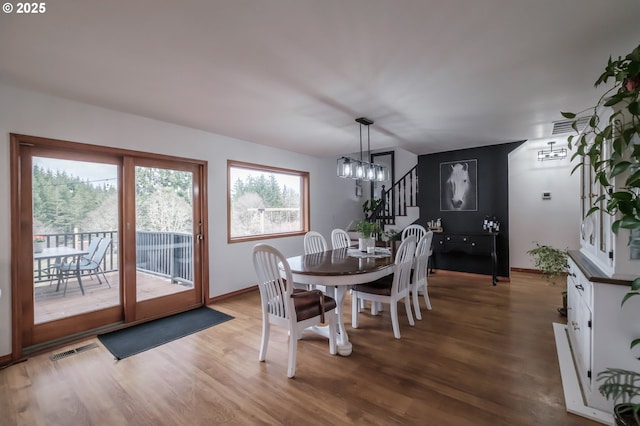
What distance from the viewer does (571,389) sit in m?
2.05

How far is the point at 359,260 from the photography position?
304 centimetres

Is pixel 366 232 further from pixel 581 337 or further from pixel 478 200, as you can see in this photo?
pixel 478 200

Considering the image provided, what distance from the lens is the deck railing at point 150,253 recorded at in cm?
288

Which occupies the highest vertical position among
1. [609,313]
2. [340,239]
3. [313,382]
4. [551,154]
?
[551,154]

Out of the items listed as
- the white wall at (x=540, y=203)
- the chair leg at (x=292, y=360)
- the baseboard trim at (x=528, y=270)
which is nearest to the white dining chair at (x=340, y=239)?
the chair leg at (x=292, y=360)

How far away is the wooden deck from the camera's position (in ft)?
9.30

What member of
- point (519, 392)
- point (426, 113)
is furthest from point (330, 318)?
point (426, 113)

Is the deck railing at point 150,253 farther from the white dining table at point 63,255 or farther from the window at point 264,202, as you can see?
the window at point 264,202

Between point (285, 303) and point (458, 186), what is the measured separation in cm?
461

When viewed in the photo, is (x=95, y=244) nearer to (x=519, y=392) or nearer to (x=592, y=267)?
(x=519, y=392)

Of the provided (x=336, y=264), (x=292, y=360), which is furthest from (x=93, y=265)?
(x=336, y=264)

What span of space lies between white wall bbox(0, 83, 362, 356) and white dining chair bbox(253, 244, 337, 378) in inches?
79.1

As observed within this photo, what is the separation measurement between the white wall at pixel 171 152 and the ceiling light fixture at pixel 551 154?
4.16 meters

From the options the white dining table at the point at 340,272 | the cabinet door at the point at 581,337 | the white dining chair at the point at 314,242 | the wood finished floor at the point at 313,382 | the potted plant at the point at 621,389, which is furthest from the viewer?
the white dining chair at the point at 314,242
